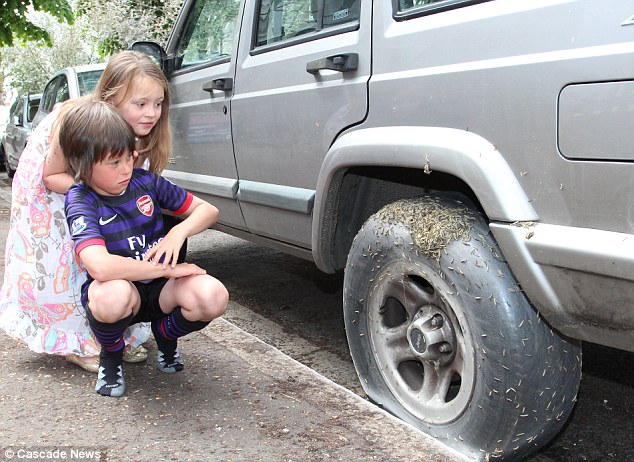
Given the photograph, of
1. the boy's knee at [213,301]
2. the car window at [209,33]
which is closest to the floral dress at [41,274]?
the boy's knee at [213,301]

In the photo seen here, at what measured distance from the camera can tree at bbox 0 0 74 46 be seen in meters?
12.9

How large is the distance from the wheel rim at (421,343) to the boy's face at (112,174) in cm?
98

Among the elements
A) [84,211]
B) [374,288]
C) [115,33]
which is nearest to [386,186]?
[374,288]

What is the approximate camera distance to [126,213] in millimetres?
2586

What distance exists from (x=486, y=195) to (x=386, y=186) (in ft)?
2.83

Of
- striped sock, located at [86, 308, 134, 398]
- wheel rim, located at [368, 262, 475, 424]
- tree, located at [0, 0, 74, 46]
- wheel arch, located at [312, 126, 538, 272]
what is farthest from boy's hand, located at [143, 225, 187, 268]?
tree, located at [0, 0, 74, 46]

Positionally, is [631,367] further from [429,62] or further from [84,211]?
[84,211]

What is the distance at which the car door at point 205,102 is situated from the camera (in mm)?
3609

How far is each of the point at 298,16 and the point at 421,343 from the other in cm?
162

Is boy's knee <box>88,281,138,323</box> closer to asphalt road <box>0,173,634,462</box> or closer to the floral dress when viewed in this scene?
the floral dress

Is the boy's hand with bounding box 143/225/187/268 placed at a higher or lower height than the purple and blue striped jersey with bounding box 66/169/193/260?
lower

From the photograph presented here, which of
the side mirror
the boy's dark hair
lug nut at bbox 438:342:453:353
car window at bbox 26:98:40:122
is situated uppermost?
the side mirror

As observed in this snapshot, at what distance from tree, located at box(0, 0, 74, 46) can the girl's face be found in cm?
1163

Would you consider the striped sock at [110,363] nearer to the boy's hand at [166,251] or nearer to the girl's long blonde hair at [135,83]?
the boy's hand at [166,251]
